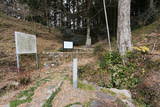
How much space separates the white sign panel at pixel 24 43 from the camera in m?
4.38

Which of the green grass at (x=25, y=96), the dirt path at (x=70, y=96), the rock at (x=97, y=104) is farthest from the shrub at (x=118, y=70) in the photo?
the green grass at (x=25, y=96)

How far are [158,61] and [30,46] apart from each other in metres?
4.39

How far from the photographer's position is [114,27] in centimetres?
1127

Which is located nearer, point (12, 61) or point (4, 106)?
point (4, 106)

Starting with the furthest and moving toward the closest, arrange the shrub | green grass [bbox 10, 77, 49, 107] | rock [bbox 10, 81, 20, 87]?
1. the shrub
2. rock [bbox 10, 81, 20, 87]
3. green grass [bbox 10, 77, 49, 107]

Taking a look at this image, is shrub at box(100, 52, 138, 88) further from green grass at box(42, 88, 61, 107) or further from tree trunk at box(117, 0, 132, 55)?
green grass at box(42, 88, 61, 107)

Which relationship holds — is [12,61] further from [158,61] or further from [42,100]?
[158,61]

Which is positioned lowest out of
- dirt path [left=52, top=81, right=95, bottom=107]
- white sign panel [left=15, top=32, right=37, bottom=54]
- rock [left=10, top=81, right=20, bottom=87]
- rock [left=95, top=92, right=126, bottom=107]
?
rock [left=95, top=92, right=126, bottom=107]

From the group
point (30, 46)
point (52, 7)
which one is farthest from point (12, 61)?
point (52, 7)

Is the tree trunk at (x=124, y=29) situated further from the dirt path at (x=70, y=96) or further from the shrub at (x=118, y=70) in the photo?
the dirt path at (x=70, y=96)

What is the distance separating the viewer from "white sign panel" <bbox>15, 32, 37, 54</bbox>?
4375 millimetres

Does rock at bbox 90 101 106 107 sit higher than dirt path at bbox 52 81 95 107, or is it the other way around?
dirt path at bbox 52 81 95 107

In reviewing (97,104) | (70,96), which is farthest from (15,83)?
(97,104)

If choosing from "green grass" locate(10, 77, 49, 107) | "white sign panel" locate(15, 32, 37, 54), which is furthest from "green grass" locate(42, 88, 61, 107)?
"white sign panel" locate(15, 32, 37, 54)
